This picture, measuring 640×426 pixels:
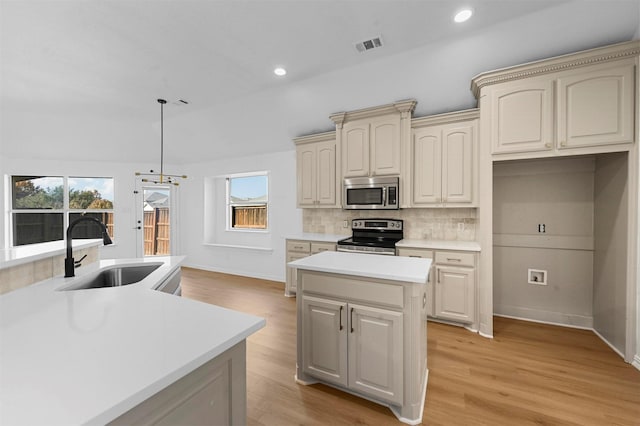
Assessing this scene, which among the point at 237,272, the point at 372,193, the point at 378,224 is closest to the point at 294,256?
the point at 378,224

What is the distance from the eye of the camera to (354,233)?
4.15 metres

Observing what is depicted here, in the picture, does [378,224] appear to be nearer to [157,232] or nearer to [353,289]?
[353,289]

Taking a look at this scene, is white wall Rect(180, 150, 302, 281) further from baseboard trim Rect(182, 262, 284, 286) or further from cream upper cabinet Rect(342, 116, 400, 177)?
cream upper cabinet Rect(342, 116, 400, 177)

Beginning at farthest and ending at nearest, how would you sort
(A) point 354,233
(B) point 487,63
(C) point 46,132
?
1. (C) point 46,132
2. (A) point 354,233
3. (B) point 487,63

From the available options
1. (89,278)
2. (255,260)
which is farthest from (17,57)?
(255,260)

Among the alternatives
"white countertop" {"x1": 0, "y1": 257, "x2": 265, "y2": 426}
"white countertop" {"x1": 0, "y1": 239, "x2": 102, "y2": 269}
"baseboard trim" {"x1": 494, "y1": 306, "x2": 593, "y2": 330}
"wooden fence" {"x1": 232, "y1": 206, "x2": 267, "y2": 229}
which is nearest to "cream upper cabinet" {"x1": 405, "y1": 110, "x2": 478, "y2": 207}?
"baseboard trim" {"x1": 494, "y1": 306, "x2": 593, "y2": 330}

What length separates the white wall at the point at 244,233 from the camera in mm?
4984

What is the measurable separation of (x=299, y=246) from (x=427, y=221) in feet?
6.17

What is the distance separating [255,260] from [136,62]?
3.66 meters

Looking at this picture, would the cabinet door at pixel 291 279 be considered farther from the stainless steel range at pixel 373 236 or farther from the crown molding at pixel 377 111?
the crown molding at pixel 377 111

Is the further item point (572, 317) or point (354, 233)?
point (354, 233)

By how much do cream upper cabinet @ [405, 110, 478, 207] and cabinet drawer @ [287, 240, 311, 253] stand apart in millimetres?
1593

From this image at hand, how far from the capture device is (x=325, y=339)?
6.39ft

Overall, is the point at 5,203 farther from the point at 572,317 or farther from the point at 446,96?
the point at 572,317
